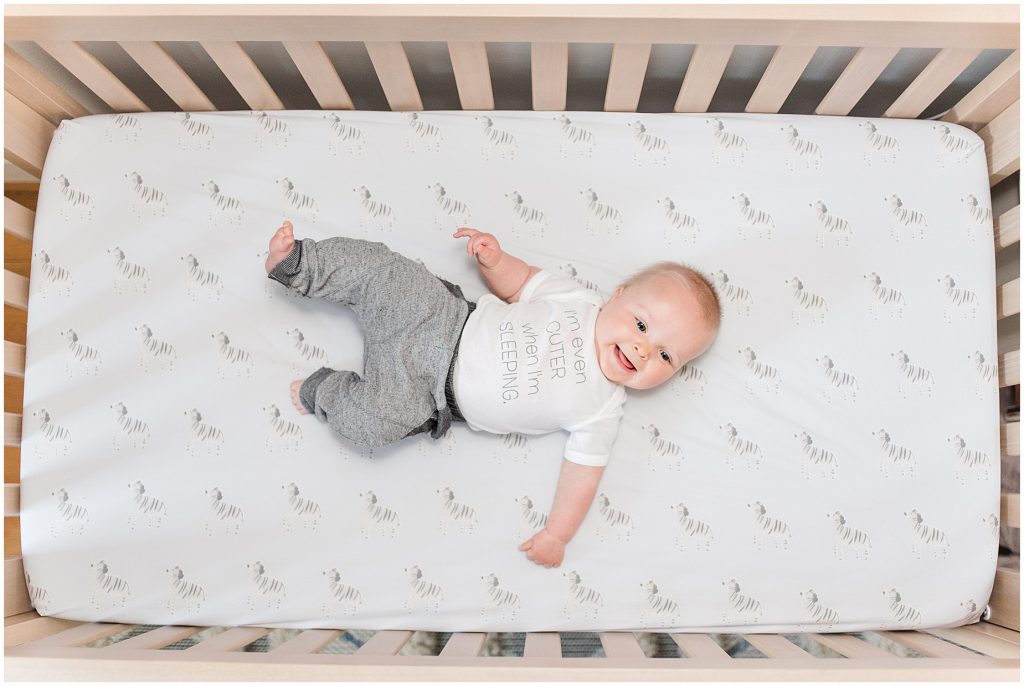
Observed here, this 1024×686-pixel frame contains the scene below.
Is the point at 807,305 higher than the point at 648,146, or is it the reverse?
the point at 648,146

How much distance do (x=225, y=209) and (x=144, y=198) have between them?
168 millimetres

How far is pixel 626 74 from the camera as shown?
4.51 ft

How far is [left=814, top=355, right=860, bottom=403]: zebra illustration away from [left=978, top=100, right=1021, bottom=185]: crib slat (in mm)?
532

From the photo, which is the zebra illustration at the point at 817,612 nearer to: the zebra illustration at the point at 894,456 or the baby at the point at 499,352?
the zebra illustration at the point at 894,456

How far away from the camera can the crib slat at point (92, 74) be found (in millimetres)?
1292

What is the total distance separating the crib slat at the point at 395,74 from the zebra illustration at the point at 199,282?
Result: 515 mm

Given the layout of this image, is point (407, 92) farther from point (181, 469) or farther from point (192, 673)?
point (192, 673)

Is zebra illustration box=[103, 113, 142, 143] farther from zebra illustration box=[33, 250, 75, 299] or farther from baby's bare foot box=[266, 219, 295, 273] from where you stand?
baby's bare foot box=[266, 219, 295, 273]

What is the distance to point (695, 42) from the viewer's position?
1.24 metres

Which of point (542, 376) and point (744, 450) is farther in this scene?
point (744, 450)

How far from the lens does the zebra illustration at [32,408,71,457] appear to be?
4.62ft

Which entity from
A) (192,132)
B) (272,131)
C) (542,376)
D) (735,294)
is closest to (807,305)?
(735,294)

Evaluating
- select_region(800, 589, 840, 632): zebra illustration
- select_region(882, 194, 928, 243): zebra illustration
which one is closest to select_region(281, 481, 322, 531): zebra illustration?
select_region(800, 589, 840, 632): zebra illustration

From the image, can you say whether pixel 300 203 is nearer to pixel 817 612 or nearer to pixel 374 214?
pixel 374 214
